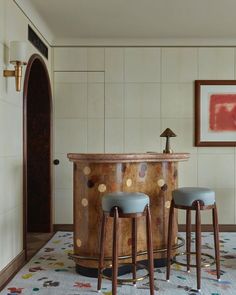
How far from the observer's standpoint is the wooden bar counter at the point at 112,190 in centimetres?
333

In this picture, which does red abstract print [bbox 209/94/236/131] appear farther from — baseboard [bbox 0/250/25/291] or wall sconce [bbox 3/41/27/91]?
baseboard [bbox 0/250/25/291]

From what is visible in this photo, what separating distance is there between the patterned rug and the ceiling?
2.51m

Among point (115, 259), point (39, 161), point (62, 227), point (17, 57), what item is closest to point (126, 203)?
point (115, 259)

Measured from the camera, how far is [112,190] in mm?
3342

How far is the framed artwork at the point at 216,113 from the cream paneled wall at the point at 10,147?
2378 millimetres

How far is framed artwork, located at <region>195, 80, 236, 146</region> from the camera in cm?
512

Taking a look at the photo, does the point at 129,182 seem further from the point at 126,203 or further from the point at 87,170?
the point at 126,203

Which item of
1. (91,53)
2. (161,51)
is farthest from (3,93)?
(161,51)

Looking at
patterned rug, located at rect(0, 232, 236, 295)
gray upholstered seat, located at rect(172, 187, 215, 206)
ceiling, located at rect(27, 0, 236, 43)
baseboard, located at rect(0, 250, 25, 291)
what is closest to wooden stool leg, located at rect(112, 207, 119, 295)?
patterned rug, located at rect(0, 232, 236, 295)

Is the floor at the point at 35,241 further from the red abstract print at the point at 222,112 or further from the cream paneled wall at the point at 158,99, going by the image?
the red abstract print at the point at 222,112

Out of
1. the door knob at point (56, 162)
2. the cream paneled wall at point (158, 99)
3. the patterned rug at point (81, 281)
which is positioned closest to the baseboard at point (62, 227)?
the door knob at point (56, 162)

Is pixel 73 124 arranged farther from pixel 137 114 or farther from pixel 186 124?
pixel 186 124

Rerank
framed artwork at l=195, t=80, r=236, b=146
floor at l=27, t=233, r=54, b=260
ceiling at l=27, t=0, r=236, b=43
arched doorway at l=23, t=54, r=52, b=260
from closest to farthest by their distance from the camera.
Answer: ceiling at l=27, t=0, r=236, b=43, floor at l=27, t=233, r=54, b=260, arched doorway at l=23, t=54, r=52, b=260, framed artwork at l=195, t=80, r=236, b=146

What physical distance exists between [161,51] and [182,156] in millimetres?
2042
